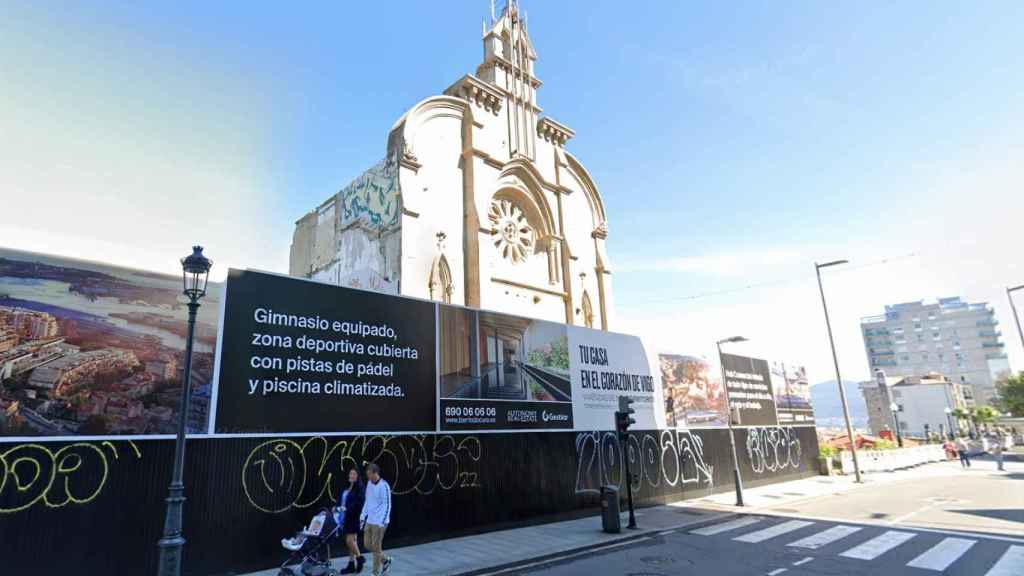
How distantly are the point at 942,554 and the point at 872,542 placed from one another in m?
1.37

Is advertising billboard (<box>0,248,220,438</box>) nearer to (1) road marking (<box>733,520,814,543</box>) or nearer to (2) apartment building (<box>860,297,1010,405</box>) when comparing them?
(1) road marking (<box>733,520,814,543</box>)

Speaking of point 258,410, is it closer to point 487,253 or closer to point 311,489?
point 311,489

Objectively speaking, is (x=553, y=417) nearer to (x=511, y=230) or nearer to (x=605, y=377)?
(x=605, y=377)

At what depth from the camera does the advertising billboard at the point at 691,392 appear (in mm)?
20547

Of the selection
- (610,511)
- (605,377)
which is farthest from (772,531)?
(605,377)

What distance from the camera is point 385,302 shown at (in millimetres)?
12883

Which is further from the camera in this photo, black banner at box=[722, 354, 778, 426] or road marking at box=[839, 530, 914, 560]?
black banner at box=[722, 354, 778, 426]

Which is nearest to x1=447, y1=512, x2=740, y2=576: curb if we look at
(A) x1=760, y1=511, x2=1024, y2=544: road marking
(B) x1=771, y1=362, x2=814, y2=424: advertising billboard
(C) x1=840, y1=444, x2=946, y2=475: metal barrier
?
(A) x1=760, y1=511, x2=1024, y2=544: road marking

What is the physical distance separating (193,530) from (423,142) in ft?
51.4

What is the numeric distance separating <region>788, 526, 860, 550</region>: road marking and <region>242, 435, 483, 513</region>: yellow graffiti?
7.33 metres

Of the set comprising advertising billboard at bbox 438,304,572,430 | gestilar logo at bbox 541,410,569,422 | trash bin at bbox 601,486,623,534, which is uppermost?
advertising billboard at bbox 438,304,572,430

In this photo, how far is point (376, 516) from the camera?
902 centimetres

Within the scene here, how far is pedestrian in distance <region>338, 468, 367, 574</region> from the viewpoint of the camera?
30.9ft

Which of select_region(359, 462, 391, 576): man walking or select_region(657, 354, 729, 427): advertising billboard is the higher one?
select_region(657, 354, 729, 427): advertising billboard
